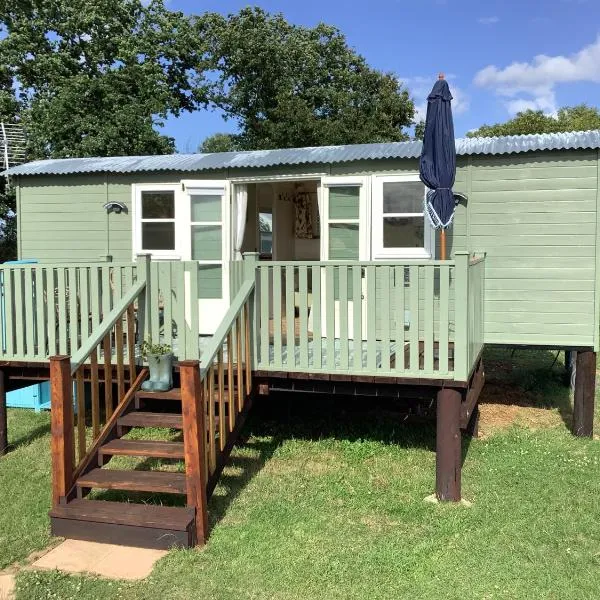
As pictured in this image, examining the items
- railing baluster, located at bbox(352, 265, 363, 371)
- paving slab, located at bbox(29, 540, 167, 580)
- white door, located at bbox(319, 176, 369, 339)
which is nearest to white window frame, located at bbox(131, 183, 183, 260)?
white door, located at bbox(319, 176, 369, 339)

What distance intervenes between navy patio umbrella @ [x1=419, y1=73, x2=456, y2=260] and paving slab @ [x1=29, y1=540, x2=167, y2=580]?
3404 millimetres

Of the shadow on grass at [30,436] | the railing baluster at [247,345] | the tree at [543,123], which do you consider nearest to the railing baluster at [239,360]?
the railing baluster at [247,345]

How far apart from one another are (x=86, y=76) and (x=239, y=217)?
14.5m

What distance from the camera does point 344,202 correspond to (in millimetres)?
6613

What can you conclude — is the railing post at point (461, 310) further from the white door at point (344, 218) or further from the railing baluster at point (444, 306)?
the white door at point (344, 218)

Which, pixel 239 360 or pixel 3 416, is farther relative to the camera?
pixel 3 416

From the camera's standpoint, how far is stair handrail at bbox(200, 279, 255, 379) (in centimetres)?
411

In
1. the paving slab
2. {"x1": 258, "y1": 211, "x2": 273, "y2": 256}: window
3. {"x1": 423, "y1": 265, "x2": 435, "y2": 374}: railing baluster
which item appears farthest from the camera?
{"x1": 258, "y1": 211, "x2": 273, "y2": 256}: window

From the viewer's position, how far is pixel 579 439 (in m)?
6.23

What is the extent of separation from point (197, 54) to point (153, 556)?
Result: 22961 mm

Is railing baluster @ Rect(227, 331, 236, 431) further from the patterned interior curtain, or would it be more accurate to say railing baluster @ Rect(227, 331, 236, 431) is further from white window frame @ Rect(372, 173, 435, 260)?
the patterned interior curtain

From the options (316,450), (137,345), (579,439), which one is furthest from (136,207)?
(579,439)

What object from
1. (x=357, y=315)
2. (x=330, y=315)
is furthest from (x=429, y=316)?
(x=330, y=315)

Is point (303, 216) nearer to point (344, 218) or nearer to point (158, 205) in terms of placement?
point (158, 205)
